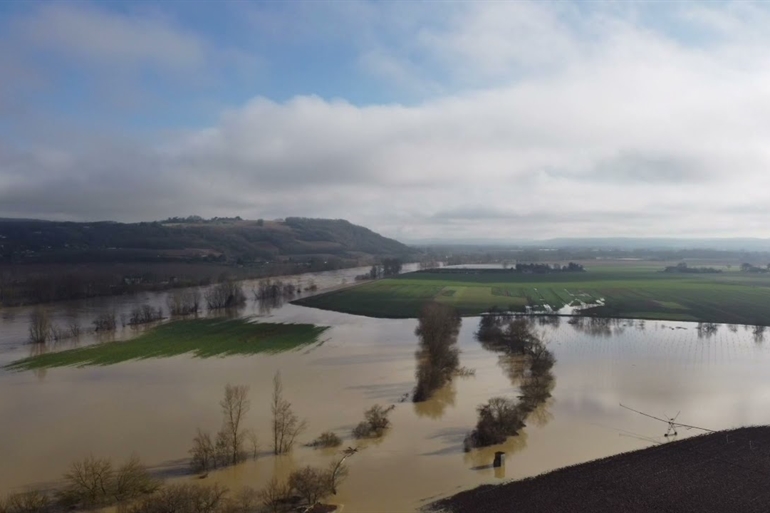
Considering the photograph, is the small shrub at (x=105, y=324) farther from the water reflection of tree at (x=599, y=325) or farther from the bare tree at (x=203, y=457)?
the water reflection of tree at (x=599, y=325)

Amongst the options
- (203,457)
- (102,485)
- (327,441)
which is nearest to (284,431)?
(327,441)

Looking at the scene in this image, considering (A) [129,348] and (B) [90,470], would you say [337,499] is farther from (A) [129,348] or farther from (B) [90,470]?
(A) [129,348]

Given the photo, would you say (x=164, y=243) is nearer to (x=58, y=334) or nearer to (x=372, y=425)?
(x=58, y=334)

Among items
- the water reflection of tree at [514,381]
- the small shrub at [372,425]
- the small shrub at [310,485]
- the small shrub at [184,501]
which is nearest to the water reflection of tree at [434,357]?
the water reflection of tree at [514,381]

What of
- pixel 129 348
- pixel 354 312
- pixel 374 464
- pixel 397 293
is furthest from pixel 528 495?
pixel 397 293

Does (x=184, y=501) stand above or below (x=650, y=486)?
above

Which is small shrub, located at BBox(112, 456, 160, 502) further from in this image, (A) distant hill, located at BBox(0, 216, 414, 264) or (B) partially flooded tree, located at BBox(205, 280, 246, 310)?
(A) distant hill, located at BBox(0, 216, 414, 264)

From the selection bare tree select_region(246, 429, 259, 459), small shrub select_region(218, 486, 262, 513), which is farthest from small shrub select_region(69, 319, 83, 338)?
small shrub select_region(218, 486, 262, 513)
